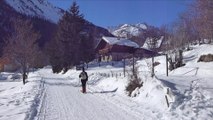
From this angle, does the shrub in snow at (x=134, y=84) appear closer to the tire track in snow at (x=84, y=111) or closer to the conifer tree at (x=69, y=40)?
the tire track in snow at (x=84, y=111)

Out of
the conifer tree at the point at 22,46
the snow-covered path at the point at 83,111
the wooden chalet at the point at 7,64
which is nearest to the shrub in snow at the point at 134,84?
the snow-covered path at the point at 83,111

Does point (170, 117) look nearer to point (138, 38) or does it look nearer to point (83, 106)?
point (83, 106)

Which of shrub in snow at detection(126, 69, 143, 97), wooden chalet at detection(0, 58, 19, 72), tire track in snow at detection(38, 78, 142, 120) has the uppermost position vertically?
wooden chalet at detection(0, 58, 19, 72)

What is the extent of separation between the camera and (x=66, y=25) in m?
62.2

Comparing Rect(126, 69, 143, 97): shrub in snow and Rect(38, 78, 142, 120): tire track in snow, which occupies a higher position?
Rect(126, 69, 143, 97): shrub in snow

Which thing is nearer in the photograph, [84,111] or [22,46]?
[84,111]

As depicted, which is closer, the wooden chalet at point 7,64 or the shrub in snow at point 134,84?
the shrub in snow at point 134,84

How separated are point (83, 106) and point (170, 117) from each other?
482cm

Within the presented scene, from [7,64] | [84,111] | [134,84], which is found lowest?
[84,111]

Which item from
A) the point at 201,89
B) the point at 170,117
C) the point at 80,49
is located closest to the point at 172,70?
the point at 201,89

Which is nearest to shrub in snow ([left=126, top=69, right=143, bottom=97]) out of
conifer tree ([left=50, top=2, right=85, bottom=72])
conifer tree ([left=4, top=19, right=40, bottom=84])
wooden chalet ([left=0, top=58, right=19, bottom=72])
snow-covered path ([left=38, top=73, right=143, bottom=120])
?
snow-covered path ([left=38, top=73, right=143, bottom=120])

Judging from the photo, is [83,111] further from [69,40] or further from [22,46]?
[69,40]

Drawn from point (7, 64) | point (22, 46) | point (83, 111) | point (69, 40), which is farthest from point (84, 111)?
point (7, 64)

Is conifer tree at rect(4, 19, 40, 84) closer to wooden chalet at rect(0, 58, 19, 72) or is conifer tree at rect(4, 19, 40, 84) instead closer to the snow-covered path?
wooden chalet at rect(0, 58, 19, 72)
